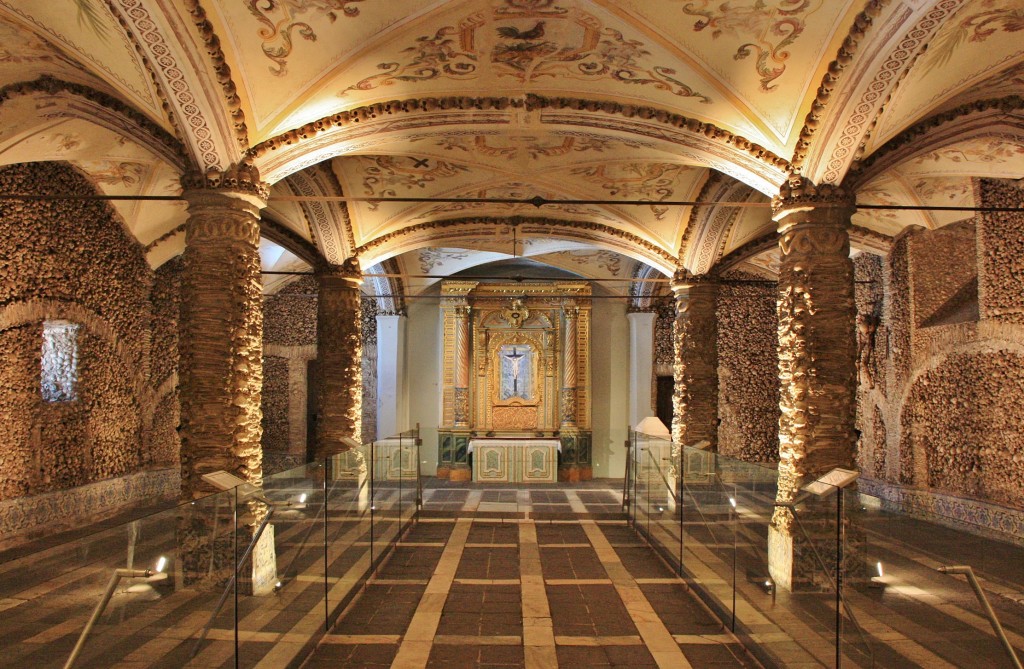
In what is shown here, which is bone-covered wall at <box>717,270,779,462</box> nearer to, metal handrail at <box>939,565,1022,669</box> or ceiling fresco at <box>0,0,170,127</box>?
ceiling fresco at <box>0,0,170,127</box>

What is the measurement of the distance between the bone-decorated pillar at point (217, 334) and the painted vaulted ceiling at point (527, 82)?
0.39 m

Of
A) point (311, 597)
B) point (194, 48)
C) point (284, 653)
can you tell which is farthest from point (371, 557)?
point (194, 48)

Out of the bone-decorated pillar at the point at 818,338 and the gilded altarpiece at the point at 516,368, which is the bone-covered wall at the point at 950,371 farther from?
the gilded altarpiece at the point at 516,368

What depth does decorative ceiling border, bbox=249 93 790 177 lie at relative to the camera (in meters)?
6.82

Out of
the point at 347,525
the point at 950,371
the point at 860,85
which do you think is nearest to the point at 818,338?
the point at 860,85

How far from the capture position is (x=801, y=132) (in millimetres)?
6465

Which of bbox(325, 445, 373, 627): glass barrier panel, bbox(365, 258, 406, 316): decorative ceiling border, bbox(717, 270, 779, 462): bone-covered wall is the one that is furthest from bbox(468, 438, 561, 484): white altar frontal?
bbox(325, 445, 373, 627): glass barrier panel

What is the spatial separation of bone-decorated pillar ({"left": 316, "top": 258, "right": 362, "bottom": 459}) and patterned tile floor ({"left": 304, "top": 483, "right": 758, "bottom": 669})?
2.01 m

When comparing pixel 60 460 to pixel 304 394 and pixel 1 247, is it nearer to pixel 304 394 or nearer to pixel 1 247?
pixel 1 247

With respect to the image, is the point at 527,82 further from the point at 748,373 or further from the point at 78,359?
the point at 748,373

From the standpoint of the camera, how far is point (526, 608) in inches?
239

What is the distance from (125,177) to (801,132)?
8316mm

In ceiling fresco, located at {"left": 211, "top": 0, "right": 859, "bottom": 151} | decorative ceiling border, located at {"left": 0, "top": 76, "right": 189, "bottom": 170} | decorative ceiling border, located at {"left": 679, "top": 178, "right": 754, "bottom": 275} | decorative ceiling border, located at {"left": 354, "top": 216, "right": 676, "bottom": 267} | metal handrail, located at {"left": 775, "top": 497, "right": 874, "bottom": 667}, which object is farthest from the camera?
decorative ceiling border, located at {"left": 354, "top": 216, "right": 676, "bottom": 267}

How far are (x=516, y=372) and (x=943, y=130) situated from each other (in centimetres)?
1049
